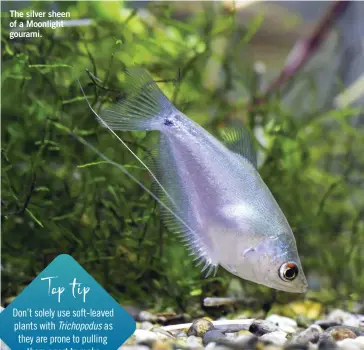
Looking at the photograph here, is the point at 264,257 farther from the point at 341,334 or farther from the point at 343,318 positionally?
the point at 343,318

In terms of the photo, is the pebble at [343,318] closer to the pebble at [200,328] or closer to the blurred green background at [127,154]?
the blurred green background at [127,154]

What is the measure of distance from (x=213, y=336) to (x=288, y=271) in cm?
32

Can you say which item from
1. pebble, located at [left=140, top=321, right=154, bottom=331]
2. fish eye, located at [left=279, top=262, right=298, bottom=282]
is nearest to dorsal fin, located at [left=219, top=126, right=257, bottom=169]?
fish eye, located at [left=279, top=262, right=298, bottom=282]

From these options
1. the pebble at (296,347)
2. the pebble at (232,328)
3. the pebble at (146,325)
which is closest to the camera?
the pebble at (296,347)

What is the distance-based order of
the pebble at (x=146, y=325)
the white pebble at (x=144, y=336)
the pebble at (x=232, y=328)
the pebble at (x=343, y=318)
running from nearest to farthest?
the white pebble at (x=144, y=336), the pebble at (x=232, y=328), the pebble at (x=146, y=325), the pebble at (x=343, y=318)

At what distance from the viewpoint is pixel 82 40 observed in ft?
6.22

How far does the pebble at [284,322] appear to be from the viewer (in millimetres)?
1651

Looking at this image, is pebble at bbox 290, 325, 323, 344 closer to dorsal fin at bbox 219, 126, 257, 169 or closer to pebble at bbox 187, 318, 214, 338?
pebble at bbox 187, 318, 214, 338

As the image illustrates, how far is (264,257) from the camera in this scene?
51.6 inches

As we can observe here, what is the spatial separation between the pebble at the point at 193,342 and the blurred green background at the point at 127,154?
233 millimetres

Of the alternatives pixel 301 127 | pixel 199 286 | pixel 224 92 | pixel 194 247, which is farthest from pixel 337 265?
pixel 194 247

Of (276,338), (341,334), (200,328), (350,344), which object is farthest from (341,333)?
(200,328)

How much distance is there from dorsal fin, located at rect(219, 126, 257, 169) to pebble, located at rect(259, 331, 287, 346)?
1.70 feet

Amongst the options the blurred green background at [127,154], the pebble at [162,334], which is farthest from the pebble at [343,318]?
the pebble at [162,334]
